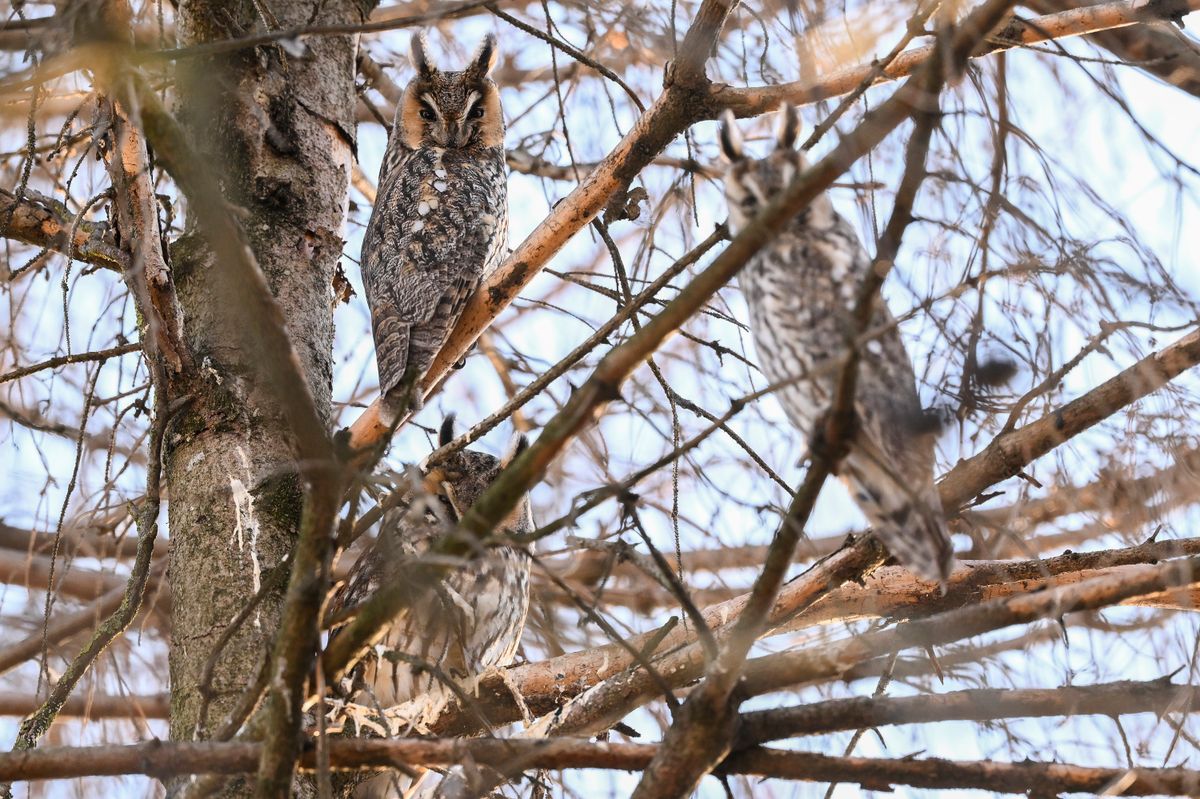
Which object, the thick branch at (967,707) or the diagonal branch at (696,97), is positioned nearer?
the thick branch at (967,707)

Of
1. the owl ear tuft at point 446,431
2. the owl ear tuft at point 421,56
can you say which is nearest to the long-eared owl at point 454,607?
the owl ear tuft at point 446,431

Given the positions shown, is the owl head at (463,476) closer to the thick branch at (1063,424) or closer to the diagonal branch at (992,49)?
the diagonal branch at (992,49)

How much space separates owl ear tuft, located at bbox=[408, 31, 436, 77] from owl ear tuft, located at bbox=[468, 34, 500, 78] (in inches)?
7.5

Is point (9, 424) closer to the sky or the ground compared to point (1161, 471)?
closer to the sky

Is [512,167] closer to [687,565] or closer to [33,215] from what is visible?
[687,565]

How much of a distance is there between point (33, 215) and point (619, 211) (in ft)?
5.01

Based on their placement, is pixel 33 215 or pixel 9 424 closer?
pixel 33 215

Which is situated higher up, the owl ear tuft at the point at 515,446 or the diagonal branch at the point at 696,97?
the diagonal branch at the point at 696,97

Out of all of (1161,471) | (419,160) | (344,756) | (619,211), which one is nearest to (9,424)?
(419,160)

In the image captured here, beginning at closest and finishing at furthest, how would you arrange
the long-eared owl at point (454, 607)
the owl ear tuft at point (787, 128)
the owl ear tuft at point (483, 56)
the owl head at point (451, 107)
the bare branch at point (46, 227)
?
the owl ear tuft at point (787, 128) → the bare branch at point (46, 227) → the long-eared owl at point (454, 607) → the owl head at point (451, 107) → the owl ear tuft at point (483, 56)

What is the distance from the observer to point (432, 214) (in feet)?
14.1

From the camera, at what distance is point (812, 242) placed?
83.0 inches

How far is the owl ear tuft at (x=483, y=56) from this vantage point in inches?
189

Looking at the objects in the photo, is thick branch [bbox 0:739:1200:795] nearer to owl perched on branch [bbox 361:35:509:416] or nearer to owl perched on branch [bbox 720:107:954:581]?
owl perched on branch [bbox 720:107:954:581]
